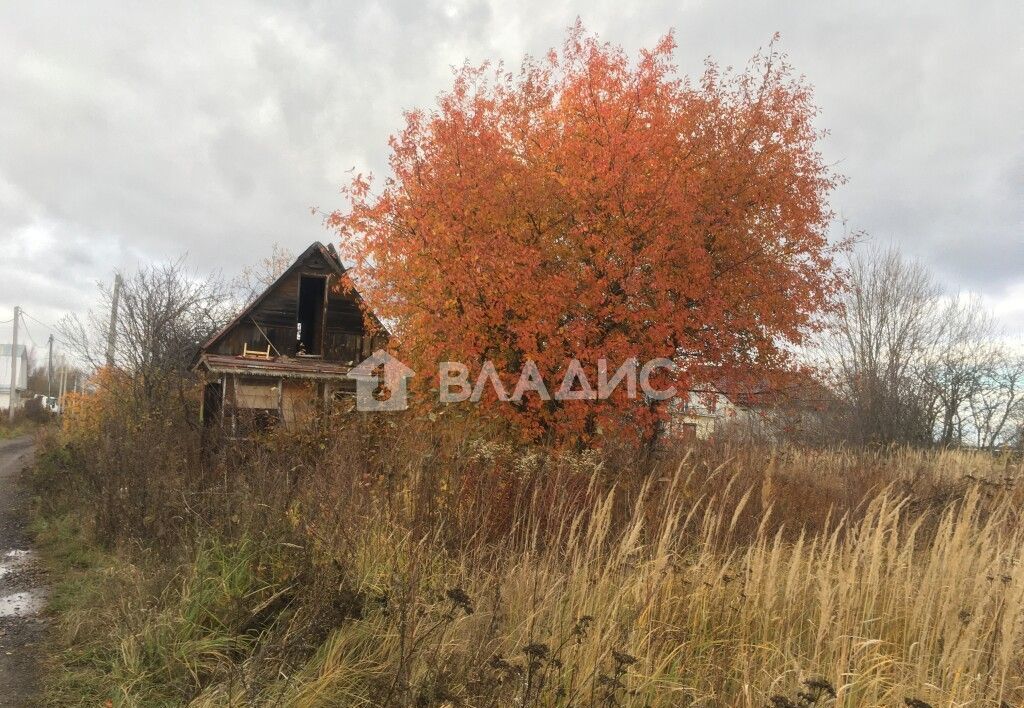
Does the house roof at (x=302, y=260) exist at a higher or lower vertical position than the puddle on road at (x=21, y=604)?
higher

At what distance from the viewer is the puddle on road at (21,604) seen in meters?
6.13

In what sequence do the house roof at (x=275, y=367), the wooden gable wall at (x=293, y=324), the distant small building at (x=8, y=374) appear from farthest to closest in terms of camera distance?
the distant small building at (x=8, y=374) < the wooden gable wall at (x=293, y=324) < the house roof at (x=275, y=367)

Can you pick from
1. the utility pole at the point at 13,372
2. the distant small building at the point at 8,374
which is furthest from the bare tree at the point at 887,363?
the distant small building at the point at 8,374

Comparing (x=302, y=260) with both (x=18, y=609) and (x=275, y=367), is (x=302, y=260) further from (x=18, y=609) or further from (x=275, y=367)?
(x=18, y=609)

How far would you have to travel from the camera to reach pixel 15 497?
12914mm

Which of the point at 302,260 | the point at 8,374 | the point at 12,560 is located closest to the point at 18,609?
the point at 12,560

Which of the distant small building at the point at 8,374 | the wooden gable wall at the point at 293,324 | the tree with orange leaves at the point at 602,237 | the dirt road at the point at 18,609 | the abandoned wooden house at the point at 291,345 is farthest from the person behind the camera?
the distant small building at the point at 8,374

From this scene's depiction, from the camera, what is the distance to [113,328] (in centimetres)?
1919

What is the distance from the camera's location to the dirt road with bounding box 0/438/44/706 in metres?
4.70

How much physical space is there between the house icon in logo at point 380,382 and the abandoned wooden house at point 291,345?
0.41 meters

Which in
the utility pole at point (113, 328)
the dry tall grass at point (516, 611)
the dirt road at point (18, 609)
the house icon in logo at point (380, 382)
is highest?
the utility pole at point (113, 328)

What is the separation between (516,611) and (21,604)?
4893 millimetres

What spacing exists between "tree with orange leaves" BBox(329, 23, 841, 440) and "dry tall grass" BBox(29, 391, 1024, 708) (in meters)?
5.15

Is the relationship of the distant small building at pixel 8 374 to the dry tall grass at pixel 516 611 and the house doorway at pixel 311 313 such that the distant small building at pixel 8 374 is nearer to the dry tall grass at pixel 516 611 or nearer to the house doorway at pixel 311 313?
the house doorway at pixel 311 313
